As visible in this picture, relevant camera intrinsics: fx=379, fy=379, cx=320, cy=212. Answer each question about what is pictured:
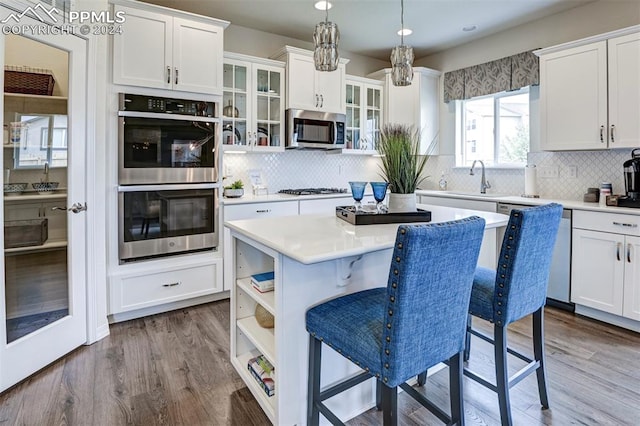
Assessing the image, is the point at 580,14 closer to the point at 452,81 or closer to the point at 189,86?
the point at 452,81

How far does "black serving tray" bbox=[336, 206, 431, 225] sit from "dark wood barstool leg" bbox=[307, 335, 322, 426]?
26.0 inches

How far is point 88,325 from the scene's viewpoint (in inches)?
101

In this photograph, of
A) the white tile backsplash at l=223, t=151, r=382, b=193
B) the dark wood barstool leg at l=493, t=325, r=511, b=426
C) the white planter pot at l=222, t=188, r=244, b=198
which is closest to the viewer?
the dark wood barstool leg at l=493, t=325, r=511, b=426

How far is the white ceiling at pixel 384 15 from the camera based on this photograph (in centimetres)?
348

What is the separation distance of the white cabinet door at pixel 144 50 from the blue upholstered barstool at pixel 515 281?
2.76 m

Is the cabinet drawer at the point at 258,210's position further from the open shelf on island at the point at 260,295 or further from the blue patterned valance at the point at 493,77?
the blue patterned valance at the point at 493,77

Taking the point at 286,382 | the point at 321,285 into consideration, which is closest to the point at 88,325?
the point at 286,382

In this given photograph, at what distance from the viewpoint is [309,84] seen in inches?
161

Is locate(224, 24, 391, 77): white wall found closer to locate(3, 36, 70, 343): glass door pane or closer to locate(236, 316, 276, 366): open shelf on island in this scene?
locate(3, 36, 70, 343): glass door pane

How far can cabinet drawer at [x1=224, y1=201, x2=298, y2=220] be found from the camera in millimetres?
3428

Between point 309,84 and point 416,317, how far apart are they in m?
3.36

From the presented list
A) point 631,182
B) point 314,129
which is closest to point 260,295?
point 314,129

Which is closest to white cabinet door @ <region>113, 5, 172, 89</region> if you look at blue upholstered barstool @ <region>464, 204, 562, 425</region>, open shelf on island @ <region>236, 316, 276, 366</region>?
open shelf on island @ <region>236, 316, 276, 366</region>

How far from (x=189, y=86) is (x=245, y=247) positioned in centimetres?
182
